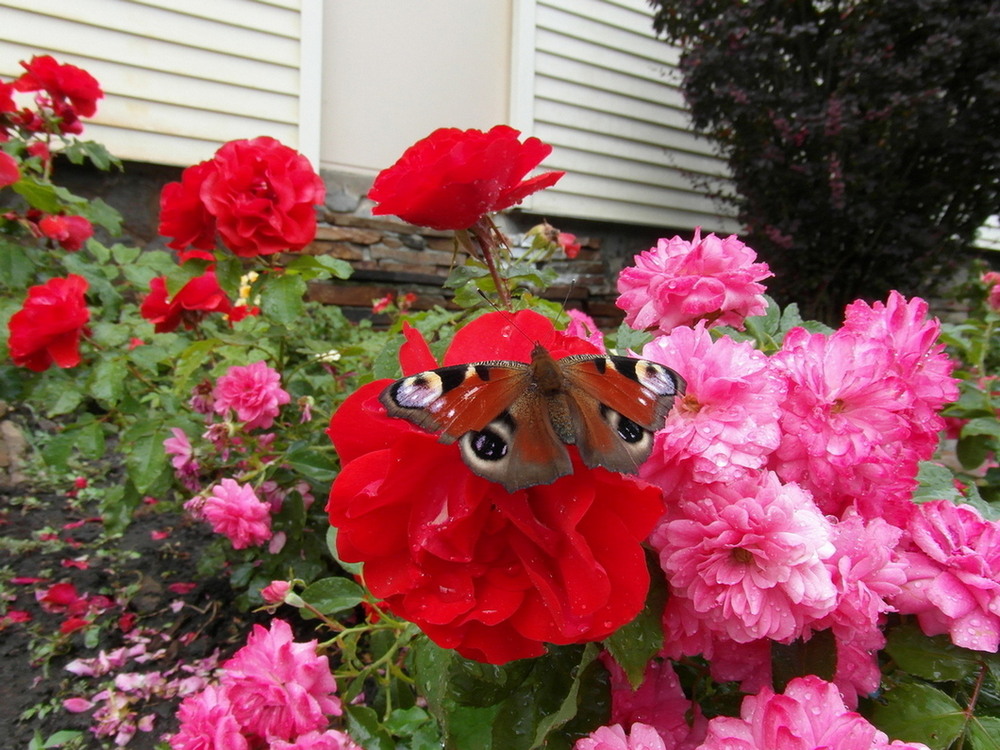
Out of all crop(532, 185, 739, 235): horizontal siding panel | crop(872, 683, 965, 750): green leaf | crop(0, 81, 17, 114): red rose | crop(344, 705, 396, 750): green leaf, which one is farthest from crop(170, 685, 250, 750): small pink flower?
crop(532, 185, 739, 235): horizontal siding panel

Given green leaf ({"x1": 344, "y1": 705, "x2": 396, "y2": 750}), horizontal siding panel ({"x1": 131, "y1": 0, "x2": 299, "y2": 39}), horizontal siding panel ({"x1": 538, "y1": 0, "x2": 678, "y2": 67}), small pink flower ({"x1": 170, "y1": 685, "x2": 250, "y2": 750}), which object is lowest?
green leaf ({"x1": 344, "y1": 705, "x2": 396, "y2": 750})

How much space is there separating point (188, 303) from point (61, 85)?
3.11 feet

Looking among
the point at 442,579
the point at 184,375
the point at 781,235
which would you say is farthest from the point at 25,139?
the point at 781,235

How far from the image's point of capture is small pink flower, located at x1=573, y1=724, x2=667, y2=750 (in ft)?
1.47

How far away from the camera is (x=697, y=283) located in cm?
61

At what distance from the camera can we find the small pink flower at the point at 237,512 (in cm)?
127

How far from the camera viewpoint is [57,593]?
67.8 inches

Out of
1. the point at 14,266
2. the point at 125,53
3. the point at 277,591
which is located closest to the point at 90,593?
the point at 14,266

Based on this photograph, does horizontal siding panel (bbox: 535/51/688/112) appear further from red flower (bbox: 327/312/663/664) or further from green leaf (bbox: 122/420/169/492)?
red flower (bbox: 327/312/663/664)

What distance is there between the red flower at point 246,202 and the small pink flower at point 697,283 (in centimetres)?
68

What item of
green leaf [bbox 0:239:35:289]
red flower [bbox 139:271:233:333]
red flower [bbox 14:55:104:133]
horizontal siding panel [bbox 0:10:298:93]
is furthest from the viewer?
horizontal siding panel [bbox 0:10:298:93]

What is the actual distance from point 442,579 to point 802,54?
4598mm

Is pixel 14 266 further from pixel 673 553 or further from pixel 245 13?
pixel 245 13

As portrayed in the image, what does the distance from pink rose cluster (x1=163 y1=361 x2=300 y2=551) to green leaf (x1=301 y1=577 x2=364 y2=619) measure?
50 centimetres
